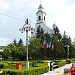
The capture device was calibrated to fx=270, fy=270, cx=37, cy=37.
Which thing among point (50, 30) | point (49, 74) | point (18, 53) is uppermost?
point (50, 30)

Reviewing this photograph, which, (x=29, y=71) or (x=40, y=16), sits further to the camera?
(x=40, y=16)

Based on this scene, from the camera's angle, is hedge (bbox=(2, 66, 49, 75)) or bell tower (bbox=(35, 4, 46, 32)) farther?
bell tower (bbox=(35, 4, 46, 32))

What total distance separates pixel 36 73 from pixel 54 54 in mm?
45458

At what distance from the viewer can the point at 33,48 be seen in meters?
68.1

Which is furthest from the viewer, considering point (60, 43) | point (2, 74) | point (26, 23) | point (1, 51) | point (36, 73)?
point (1, 51)

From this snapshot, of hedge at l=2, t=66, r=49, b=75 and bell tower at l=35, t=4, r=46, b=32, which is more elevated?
bell tower at l=35, t=4, r=46, b=32

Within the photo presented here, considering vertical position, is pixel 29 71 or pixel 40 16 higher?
pixel 40 16

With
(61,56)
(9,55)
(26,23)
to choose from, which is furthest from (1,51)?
(26,23)

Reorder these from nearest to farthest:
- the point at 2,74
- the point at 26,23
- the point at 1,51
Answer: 1. the point at 2,74
2. the point at 26,23
3. the point at 1,51

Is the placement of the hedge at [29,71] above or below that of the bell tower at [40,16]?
below

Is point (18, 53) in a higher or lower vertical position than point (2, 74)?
higher

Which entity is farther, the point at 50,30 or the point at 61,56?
the point at 50,30

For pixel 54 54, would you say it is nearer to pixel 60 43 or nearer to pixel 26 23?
pixel 60 43

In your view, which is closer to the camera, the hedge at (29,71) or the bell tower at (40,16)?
the hedge at (29,71)
